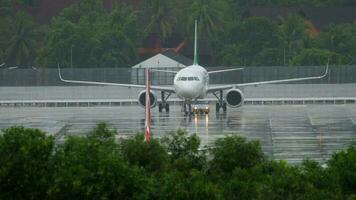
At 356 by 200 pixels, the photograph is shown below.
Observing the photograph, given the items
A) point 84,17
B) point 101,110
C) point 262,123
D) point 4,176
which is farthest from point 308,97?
point 4,176

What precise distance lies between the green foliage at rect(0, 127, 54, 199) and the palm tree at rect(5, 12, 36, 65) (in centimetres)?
11141

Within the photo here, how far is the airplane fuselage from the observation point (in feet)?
266

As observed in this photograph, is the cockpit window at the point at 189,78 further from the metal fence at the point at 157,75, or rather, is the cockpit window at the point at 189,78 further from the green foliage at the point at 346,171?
the green foliage at the point at 346,171

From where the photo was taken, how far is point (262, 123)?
241ft

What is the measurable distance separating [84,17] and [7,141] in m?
118

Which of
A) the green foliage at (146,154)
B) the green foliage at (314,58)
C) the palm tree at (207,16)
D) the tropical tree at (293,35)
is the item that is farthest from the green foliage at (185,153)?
the palm tree at (207,16)

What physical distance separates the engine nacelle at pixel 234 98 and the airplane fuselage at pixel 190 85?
162 centimetres

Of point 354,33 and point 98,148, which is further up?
point 354,33

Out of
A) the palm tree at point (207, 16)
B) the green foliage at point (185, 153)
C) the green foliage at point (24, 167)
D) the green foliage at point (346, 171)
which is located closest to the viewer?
the green foliage at point (24, 167)

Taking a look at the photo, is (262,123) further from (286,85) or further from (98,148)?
(98,148)

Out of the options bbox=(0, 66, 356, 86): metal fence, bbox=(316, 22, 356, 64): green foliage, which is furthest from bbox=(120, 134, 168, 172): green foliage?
bbox=(316, 22, 356, 64): green foliage

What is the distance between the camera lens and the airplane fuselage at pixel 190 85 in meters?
81.2

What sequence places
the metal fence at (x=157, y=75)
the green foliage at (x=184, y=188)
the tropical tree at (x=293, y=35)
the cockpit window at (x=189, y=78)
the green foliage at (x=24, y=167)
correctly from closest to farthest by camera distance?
the green foliage at (x=184, y=188) < the green foliage at (x=24, y=167) < the cockpit window at (x=189, y=78) < the metal fence at (x=157, y=75) < the tropical tree at (x=293, y=35)

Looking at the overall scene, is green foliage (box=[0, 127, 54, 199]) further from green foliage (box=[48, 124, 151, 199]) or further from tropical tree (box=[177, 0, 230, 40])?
tropical tree (box=[177, 0, 230, 40])
